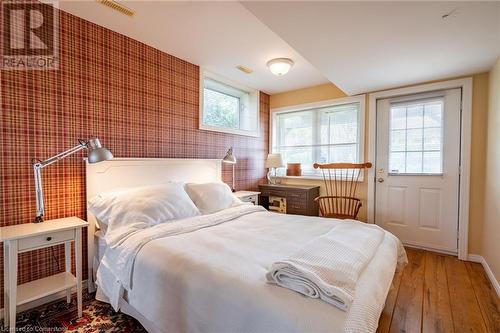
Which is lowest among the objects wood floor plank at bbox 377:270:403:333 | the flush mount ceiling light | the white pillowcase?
wood floor plank at bbox 377:270:403:333

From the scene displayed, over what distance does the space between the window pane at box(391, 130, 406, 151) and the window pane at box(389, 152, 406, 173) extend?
77mm

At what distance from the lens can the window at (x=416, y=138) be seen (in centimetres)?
301

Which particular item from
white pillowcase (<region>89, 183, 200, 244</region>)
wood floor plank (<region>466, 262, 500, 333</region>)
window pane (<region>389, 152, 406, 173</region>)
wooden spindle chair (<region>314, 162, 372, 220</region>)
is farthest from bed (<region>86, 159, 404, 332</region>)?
window pane (<region>389, 152, 406, 173</region>)

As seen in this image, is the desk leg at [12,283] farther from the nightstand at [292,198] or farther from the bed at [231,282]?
the nightstand at [292,198]

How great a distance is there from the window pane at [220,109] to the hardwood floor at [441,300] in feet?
9.58

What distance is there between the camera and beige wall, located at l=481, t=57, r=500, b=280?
2229 mm

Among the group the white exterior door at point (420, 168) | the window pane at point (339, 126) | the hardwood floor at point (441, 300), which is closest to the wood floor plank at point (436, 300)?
the hardwood floor at point (441, 300)

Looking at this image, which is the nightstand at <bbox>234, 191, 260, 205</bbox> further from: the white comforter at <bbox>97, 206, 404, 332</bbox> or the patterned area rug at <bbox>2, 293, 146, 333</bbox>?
the patterned area rug at <bbox>2, 293, 146, 333</bbox>

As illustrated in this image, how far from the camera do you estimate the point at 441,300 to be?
6.57ft

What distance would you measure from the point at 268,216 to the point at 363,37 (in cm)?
178

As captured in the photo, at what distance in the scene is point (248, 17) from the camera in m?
2.07

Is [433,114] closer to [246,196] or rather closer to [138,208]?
[246,196]

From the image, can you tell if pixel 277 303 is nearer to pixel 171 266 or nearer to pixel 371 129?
pixel 171 266

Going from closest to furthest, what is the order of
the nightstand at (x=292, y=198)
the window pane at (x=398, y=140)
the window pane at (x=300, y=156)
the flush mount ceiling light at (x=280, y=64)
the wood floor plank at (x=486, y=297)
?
1. the wood floor plank at (x=486, y=297)
2. the flush mount ceiling light at (x=280, y=64)
3. the window pane at (x=398, y=140)
4. the nightstand at (x=292, y=198)
5. the window pane at (x=300, y=156)
